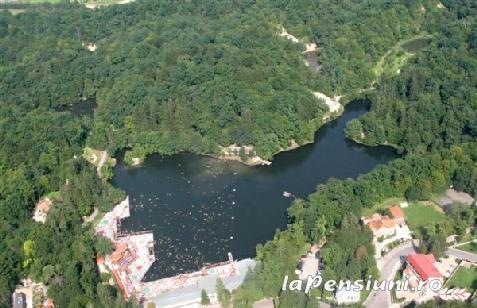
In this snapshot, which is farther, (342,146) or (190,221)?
(342,146)

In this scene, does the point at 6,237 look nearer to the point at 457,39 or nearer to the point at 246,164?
the point at 246,164

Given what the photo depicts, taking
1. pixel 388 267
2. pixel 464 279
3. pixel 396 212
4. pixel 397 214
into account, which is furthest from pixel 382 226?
pixel 464 279

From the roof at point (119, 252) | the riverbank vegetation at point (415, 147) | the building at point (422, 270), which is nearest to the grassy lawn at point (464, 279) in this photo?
the building at point (422, 270)

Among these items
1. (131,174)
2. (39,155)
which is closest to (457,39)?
(131,174)

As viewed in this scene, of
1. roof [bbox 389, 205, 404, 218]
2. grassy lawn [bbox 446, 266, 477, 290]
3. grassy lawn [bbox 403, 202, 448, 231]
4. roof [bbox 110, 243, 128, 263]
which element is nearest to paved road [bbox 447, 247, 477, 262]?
grassy lawn [bbox 446, 266, 477, 290]

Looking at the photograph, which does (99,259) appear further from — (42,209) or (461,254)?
(461,254)

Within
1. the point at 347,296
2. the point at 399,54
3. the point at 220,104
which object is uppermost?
the point at 399,54
